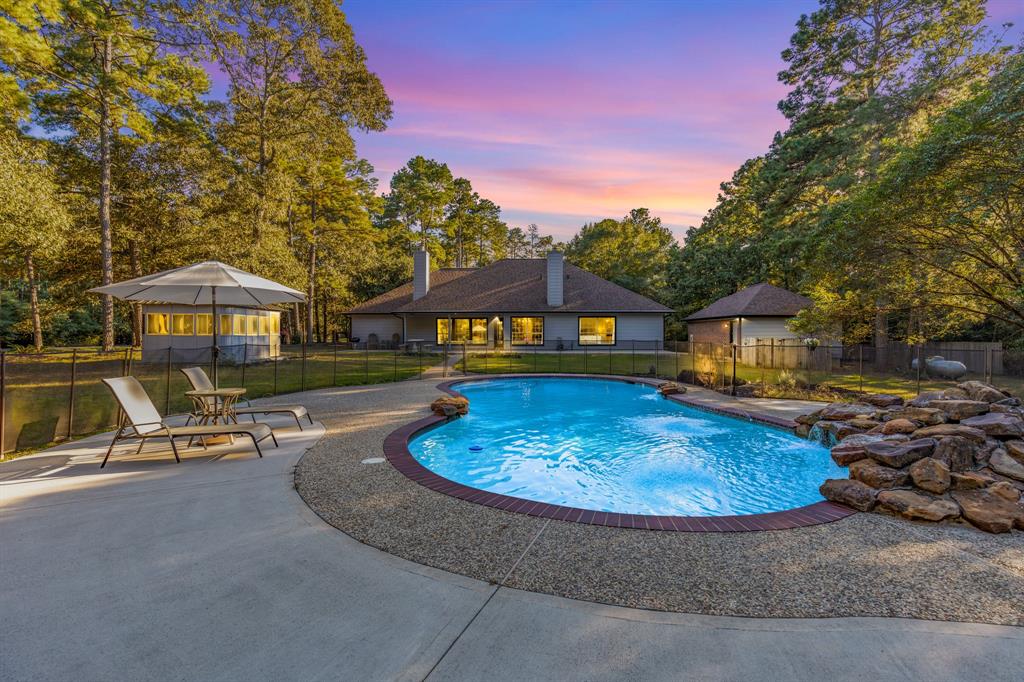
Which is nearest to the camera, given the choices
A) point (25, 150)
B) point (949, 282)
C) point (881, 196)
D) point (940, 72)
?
point (881, 196)

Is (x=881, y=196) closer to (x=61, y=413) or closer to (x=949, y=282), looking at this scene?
(x=949, y=282)

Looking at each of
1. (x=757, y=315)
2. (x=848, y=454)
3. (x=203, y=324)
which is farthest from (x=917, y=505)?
(x=203, y=324)

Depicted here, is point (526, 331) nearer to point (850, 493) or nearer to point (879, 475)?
→ point (879, 475)

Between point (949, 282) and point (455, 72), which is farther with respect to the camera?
point (455, 72)

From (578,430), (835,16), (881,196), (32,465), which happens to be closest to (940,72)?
(835,16)

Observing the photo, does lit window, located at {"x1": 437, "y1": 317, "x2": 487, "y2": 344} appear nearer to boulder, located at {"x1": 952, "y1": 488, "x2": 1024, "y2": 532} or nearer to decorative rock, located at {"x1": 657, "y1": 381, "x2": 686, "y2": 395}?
decorative rock, located at {"x1": 657, "y1": 381, "x2": 686, "y2": 395}

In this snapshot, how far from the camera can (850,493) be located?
4.33 metres

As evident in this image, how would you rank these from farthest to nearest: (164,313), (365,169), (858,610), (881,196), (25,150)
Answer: (365,169), (164,313), (25,150), (881,196), (858,610)

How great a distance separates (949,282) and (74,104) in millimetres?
30556

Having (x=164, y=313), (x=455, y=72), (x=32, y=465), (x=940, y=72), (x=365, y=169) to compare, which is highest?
(x=365, y=169)

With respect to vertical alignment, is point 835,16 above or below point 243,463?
above

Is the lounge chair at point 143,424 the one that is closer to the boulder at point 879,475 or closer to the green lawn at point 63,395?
the green lawn at point 63,395

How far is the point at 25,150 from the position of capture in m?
14.0

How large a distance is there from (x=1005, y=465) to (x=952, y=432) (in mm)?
591
